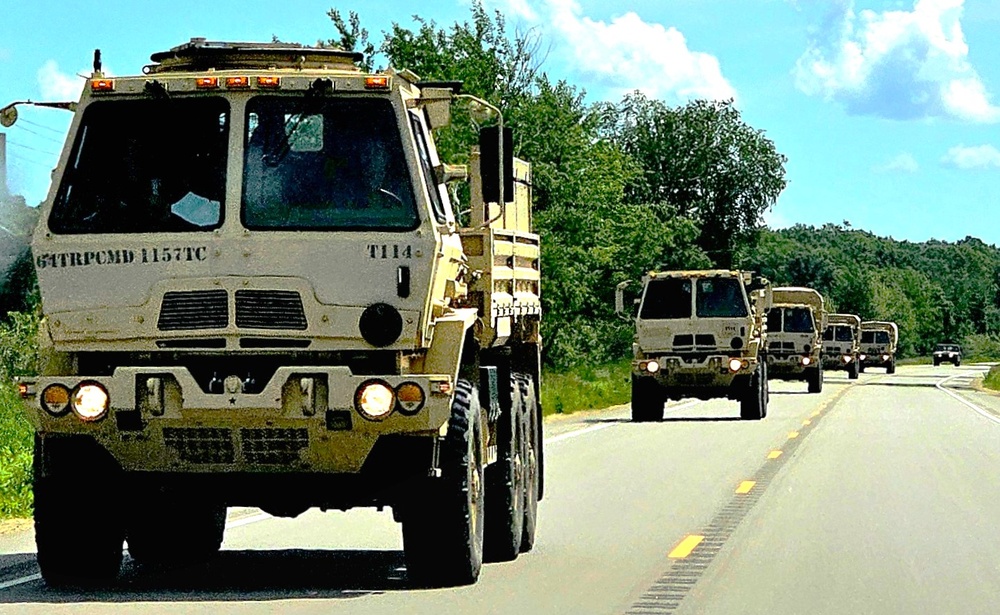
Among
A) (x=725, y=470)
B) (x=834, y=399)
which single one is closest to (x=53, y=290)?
(x=725, y=470)

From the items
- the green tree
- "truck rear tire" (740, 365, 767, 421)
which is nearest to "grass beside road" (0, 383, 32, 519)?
"truck rear tire" (740, 365, 767, 421)

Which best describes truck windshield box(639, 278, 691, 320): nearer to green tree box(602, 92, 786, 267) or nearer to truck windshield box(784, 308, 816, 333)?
truck windshield box(784, 308, 816, 333)

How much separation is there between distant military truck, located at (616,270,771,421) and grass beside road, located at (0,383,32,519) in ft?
40.0

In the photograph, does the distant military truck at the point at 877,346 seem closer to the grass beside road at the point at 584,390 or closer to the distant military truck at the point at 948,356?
the grass beside road at the point at 584,390

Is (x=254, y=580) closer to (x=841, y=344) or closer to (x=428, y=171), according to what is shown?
(x=428, y=171)

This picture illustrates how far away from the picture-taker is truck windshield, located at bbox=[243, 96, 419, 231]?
9.95m

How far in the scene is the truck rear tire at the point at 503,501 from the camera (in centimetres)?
1168

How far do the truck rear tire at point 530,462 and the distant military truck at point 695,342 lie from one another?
19333 mm

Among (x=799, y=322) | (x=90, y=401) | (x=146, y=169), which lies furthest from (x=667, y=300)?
(x=90, y=401)


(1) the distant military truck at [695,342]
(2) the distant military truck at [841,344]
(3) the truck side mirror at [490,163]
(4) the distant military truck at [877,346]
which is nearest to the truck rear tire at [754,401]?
(1) the distant military truck at [695,342]

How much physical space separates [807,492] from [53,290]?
923 cm

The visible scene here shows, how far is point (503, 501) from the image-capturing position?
460 inches

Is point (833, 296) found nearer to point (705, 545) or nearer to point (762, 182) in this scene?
point (762, 182)

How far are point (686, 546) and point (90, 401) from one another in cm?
463
